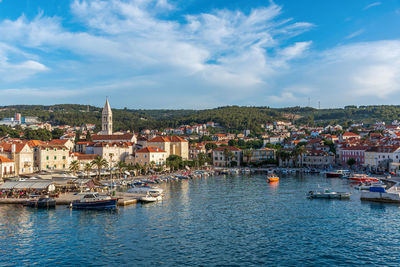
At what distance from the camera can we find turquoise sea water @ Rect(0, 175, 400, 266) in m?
19.9

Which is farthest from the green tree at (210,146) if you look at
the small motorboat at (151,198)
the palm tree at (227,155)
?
the small motorboat at (151,198)

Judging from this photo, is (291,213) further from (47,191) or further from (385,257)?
→ (47,191)

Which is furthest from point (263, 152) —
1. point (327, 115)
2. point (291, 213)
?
point (327, 115)

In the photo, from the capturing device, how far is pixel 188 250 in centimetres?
2127

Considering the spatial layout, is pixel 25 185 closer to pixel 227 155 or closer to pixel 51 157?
pixel 51 157

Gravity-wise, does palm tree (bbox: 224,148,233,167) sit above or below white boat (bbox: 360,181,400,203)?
above

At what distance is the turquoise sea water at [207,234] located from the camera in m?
19.9

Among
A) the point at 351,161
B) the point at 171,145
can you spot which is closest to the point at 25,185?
the point at 171,145

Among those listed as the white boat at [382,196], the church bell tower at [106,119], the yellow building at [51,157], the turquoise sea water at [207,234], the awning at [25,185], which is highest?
the church bell tower at [106,119]

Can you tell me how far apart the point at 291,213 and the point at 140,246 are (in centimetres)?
1536

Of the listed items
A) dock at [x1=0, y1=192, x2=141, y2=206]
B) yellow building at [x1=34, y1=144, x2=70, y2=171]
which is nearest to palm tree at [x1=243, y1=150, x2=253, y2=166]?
yellow building at [x1=34, y1=144, x2=70, y2=171]

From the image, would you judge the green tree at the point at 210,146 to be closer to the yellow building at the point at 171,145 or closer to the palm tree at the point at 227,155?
the palm tree at the point at 227,155

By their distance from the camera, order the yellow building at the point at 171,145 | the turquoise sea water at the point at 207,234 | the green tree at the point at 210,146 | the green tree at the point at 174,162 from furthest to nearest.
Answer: the green tree at the point at 210,146
the yellow building at the point at 171,145
the green tree at the point at 174,162
the turquoise sea water at the point at 207,234

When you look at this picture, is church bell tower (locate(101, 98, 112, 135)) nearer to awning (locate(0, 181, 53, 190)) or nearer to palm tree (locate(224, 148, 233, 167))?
palm tree (locate(224, 148, 233, 167))
